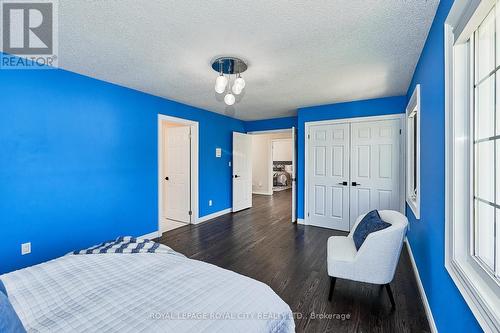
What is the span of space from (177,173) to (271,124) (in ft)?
8.56

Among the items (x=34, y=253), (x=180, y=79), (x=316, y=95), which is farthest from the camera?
(x=316, y=95)

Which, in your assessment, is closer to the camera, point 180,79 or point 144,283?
point 144,283

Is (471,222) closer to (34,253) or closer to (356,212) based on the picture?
(356,212)

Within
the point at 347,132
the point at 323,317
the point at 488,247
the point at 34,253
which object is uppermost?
the point at 347,132

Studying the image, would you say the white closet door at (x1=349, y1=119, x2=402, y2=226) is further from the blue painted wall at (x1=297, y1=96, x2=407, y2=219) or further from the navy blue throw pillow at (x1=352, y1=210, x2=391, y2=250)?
the navy blue throw pillow at (x1=352, y1=210, x2=391, y2=250)

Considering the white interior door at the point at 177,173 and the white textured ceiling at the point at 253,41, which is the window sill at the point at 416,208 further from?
the white interior door at the point at 177,173

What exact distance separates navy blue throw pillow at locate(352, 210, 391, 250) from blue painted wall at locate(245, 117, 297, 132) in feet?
11.3

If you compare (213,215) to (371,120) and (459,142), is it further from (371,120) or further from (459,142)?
(459,142)

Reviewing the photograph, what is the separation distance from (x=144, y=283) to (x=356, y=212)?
3760mm

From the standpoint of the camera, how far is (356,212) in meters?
4.07

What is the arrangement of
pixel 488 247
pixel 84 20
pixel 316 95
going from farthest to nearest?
pixel 316 95 → pixel 84 20 → pixel 488 247

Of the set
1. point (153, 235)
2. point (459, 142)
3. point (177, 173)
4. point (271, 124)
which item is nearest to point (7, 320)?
point (459, 142)

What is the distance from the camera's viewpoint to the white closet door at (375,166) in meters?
3.75

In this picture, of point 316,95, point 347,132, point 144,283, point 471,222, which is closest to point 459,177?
Answer: point 471,222
